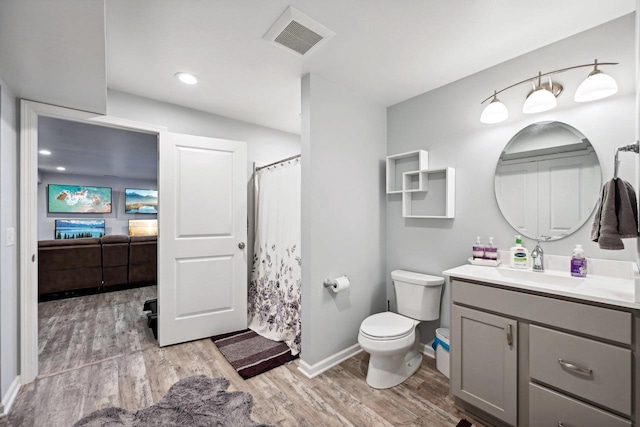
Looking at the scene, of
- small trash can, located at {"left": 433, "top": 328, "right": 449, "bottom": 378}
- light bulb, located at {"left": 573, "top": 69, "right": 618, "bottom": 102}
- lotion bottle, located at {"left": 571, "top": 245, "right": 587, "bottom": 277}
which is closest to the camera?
light bulb, located at {"left": 573, "top": 69, "right": 618, "bottom": 102}

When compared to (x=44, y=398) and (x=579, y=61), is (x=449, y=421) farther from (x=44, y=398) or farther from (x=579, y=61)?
(x=44, y=398)

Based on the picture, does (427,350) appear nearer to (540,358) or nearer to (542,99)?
(540,358)

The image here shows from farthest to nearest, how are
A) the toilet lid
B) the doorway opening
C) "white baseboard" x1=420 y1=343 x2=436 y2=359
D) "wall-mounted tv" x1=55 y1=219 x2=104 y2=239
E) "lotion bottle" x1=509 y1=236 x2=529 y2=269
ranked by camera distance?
"wall-mounted tv" x1=55 y1=219 x2=104 y2=239, the doorway opening, "white baseboard" x1=420 y1=343 x2=436 y2=359, the toilet lid, "lotion bottle" x1=509 y1=236 x2=529 y2=269

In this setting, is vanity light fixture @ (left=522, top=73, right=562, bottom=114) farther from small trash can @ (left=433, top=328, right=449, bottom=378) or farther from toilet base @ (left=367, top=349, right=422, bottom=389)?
toilet base @ (left=367, top=349, right=422, bottom=389)

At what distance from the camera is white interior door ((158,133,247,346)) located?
253 cm

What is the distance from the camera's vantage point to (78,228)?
6.83m

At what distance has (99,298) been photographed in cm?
408

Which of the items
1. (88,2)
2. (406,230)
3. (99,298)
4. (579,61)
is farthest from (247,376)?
(99,298)

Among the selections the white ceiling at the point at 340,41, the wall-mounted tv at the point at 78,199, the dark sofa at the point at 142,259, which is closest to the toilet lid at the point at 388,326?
the white ceiling at the point at 340,41

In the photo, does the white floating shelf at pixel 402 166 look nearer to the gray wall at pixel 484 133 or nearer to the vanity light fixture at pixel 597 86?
the gray wall at pixel 484 133

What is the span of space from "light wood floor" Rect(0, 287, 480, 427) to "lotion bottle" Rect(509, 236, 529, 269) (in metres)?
1.00

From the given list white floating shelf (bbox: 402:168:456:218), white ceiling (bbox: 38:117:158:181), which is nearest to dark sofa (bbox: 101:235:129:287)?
white ceiling (bbox: 38:117:158:181)

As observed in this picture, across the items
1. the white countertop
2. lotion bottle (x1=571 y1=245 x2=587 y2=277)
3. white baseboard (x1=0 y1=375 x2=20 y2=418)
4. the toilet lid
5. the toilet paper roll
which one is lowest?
white baseboard (x1=0 y1=375 x2=20 y2=418)

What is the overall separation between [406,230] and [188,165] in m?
2.19
